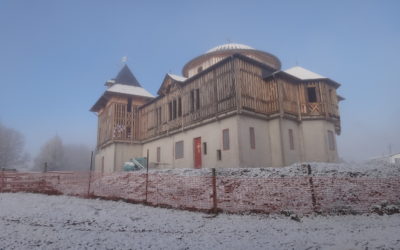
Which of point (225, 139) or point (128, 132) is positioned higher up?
point (128, 132)

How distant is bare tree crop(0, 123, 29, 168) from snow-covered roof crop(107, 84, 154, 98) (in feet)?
119

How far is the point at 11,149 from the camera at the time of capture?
57219 mm

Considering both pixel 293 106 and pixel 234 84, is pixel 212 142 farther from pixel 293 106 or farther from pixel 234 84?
pixel 293 106

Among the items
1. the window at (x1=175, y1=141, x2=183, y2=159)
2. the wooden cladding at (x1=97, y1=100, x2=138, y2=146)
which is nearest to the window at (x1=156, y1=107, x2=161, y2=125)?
the wooden cladding at (x1=97, y1=100, x2=138, y2=146)

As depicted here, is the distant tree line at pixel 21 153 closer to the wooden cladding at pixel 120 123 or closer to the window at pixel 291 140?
the wooden cladding at pixel 120 123

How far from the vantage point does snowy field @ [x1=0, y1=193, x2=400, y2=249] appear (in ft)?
21.9

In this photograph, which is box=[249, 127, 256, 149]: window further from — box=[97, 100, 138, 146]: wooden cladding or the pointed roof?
the pointed roof

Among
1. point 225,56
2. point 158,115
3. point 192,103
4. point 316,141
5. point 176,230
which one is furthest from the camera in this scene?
point 225,56

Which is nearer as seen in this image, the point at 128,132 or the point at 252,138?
the point at 252,138

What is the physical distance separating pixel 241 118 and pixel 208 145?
3313mm

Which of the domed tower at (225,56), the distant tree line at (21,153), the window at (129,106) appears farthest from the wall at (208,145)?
the distant tree line at (21,153)

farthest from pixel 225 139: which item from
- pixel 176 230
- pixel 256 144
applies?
pixel 176 230

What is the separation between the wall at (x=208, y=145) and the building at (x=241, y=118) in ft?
0.21

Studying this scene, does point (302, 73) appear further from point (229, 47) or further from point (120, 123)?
point (120, 123)
